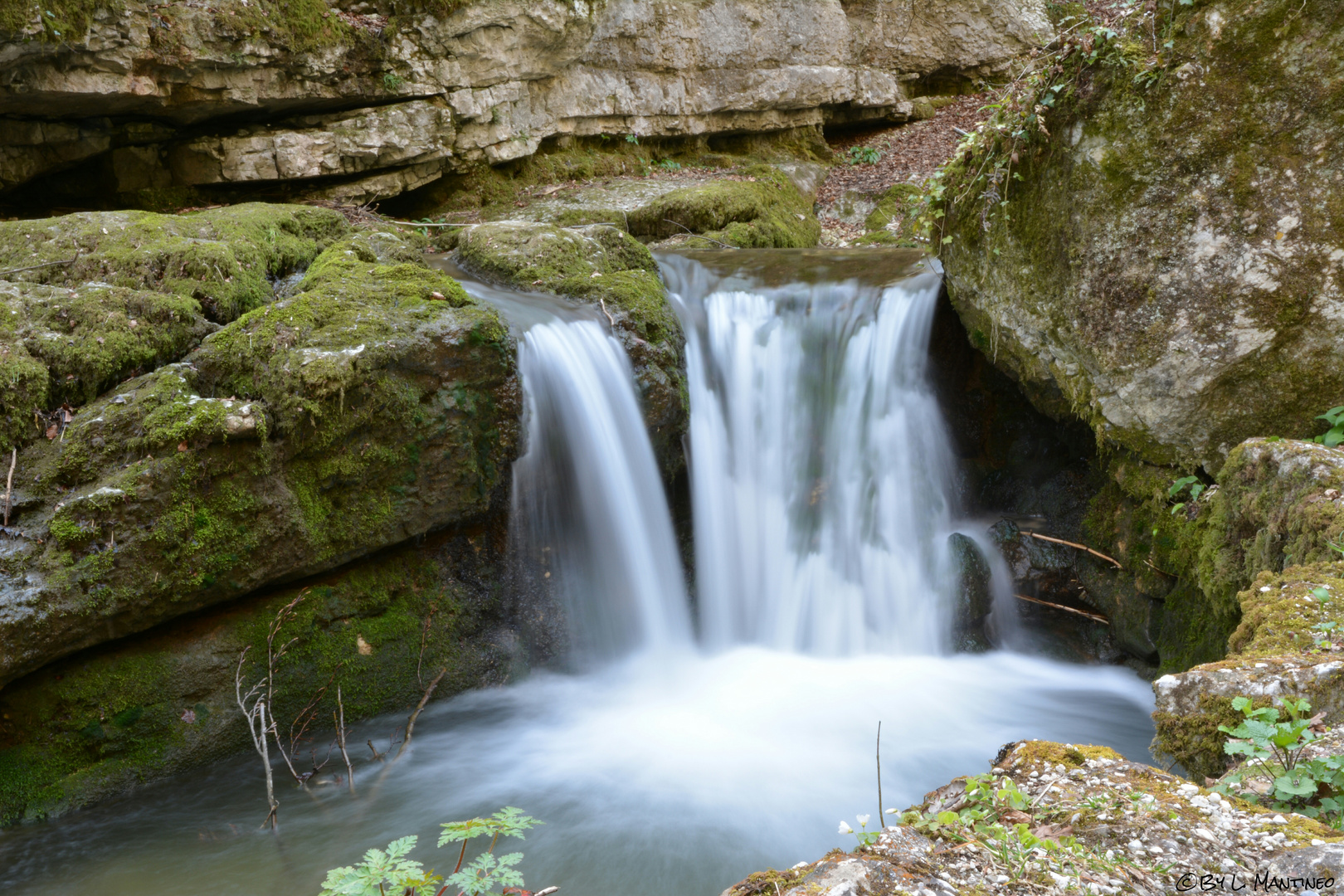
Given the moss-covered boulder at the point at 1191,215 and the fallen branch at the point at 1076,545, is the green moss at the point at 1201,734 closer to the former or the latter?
the moss-covered boulder at the point at 1191,215

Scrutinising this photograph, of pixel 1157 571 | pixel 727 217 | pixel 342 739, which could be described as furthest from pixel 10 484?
pixel 727 217

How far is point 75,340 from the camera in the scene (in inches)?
169

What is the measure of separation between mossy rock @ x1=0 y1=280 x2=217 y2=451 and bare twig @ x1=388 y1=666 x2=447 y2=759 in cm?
241

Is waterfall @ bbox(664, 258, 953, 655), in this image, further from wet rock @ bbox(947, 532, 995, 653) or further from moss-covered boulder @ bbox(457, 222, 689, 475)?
moss-covered boulder @ bbox(457, 222, 689, 475)

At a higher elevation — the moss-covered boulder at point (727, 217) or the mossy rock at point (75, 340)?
the moss-covered boulder at point (727, 217)

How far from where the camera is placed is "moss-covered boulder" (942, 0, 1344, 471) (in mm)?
4332

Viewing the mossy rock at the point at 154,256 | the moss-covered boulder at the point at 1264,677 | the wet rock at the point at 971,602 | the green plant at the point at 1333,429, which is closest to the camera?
the moss-covered boulder at the point at 1264,677

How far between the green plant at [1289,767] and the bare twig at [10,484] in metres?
4.83

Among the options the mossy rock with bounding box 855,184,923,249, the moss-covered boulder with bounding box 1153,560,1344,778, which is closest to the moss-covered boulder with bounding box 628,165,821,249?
the mossy rock with bounding box 855,184,923,249

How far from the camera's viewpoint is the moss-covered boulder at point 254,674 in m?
3.99

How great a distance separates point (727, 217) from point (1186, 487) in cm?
673

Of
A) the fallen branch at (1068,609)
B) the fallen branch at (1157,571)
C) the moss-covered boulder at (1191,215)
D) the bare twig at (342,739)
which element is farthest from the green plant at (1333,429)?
the bare twig at (342,739)

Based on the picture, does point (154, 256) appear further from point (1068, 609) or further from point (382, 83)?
point (1068, 609)

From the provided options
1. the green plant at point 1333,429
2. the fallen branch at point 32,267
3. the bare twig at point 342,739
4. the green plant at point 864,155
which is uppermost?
the green plant at point 864,155
